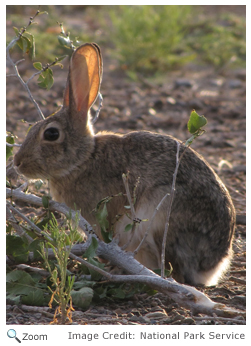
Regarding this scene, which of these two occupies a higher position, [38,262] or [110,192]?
[110,192]

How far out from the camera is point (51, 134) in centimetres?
465

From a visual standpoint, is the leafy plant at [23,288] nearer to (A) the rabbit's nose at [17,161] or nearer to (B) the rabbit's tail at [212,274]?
(A) the rabbit's nose at [17,161]

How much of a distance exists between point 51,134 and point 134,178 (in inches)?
32.7

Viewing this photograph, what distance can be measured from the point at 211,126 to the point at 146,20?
2.80 m

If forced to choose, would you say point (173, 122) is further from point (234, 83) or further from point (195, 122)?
point (195, 122)

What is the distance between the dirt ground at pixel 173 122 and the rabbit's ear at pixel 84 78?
178 centimetres

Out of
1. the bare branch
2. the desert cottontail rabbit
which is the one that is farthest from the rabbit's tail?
the bare branch

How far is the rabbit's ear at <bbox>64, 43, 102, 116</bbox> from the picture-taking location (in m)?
4.55

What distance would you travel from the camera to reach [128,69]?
33.2ft

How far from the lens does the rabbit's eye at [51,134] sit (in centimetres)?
464

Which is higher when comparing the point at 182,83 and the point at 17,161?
the point at 182,83
